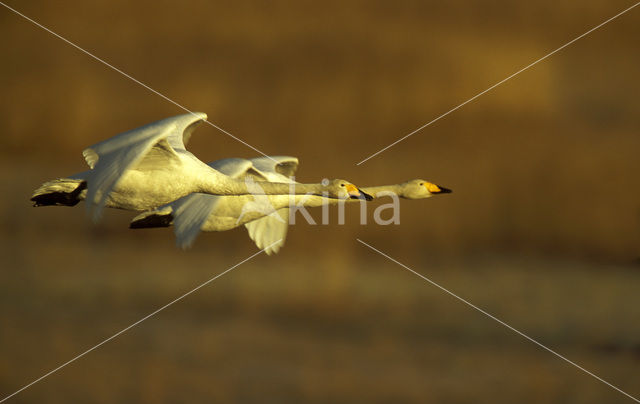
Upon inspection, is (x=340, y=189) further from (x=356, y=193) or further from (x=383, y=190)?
(x=383, y=190)

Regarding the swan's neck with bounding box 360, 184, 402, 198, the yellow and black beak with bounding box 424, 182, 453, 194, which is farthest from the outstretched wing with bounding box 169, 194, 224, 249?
the yellow and black beak with bounding box 424, 182, 453, 194

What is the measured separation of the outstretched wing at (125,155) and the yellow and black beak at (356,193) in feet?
3.64

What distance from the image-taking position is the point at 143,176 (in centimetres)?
452

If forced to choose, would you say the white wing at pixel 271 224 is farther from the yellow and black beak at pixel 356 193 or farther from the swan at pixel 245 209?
the yellow and black beak at pixel 356 193

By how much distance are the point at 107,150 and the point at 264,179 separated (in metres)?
1.67

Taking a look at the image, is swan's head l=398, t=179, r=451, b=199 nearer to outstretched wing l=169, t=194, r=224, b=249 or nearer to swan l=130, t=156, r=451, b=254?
swan l=130, t=156, r=451, b=254

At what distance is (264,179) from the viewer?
18.7 feet

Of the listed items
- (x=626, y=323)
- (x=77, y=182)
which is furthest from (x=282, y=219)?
(x=626, y=323)

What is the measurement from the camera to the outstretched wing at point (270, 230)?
588cm

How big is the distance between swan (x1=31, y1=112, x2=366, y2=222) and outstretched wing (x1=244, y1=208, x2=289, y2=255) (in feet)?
3.18

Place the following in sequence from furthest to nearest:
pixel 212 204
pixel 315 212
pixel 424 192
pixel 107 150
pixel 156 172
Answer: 1. pixel 315 212
2. pixel 424 192
3. pixel 212 204
4. pixel 156 172
5. pixel 107 150

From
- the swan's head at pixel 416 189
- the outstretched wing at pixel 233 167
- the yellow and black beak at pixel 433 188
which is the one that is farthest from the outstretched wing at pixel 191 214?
the yellow and black beak at pixel 433 188

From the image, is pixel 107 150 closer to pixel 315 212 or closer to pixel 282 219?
pixel 282 219

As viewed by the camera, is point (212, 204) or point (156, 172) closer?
point (156, 172)
